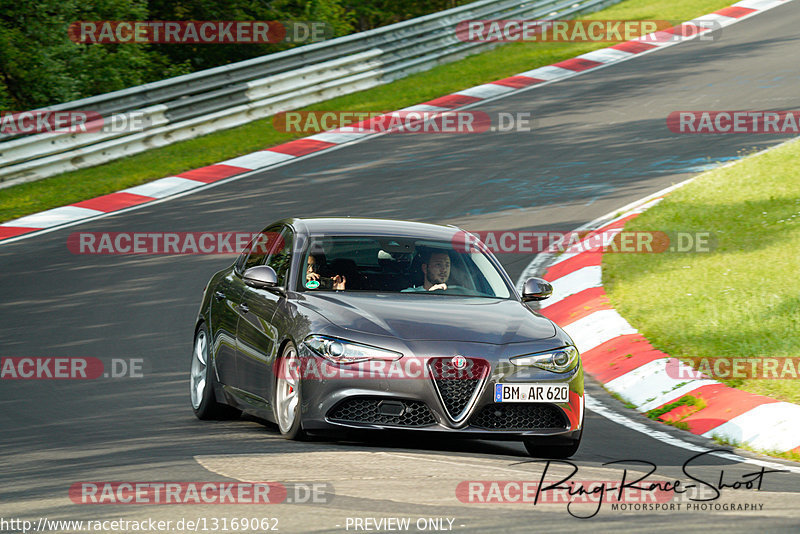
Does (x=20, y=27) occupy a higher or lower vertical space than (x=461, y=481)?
higher

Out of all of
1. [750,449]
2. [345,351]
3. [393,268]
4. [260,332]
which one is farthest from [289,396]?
[750,449]

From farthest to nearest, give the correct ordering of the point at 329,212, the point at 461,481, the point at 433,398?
the point at 329,212 → the point at 433,398 → the point at 461,481

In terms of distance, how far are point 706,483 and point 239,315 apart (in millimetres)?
3528

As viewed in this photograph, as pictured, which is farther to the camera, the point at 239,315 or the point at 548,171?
the point at 548,171

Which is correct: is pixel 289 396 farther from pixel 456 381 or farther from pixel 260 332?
pixel 456 381

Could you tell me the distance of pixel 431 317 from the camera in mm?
7406

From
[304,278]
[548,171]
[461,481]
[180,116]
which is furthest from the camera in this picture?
[180,116]

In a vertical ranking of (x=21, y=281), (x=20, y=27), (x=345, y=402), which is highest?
(x=20, y=27)

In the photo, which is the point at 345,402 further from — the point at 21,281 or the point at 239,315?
the point at 21,281

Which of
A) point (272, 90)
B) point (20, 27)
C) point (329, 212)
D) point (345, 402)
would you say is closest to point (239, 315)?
point (345, 402)

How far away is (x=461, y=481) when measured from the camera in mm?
6055

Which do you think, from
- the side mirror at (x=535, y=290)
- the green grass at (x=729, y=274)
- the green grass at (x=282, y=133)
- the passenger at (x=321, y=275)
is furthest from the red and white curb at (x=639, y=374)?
the green grass at (x=282, y=133)

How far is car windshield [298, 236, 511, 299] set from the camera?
26.7 feet

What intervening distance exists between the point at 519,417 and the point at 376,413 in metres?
0.87
